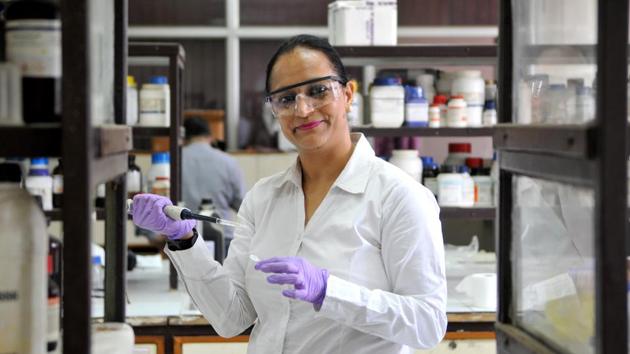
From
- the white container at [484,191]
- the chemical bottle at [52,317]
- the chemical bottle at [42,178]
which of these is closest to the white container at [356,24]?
the white container at [484,191]

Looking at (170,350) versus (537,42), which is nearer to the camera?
(537,42)

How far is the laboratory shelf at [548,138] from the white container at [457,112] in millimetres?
2470

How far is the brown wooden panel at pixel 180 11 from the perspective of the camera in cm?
701

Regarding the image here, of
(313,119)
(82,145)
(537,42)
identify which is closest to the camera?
(82,145)

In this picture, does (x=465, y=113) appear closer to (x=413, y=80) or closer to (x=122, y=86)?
(x=413, y=80)

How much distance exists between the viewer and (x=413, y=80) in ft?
14.1

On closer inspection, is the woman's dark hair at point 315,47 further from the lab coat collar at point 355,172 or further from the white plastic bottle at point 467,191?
the white plastic bottle at point 467,191

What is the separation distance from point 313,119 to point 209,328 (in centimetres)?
156

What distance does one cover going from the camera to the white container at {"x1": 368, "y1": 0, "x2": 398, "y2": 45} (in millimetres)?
4051

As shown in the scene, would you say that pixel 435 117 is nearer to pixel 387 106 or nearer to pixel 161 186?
pixel 387 106

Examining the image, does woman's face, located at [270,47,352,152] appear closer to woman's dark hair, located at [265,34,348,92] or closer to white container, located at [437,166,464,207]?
woman's dark hair, located at [265,34,348,92]

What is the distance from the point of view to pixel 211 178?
206 inches

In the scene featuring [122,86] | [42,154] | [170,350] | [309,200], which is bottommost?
[170,350]

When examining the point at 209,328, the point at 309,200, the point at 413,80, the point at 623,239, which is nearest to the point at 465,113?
the point at 413,80
